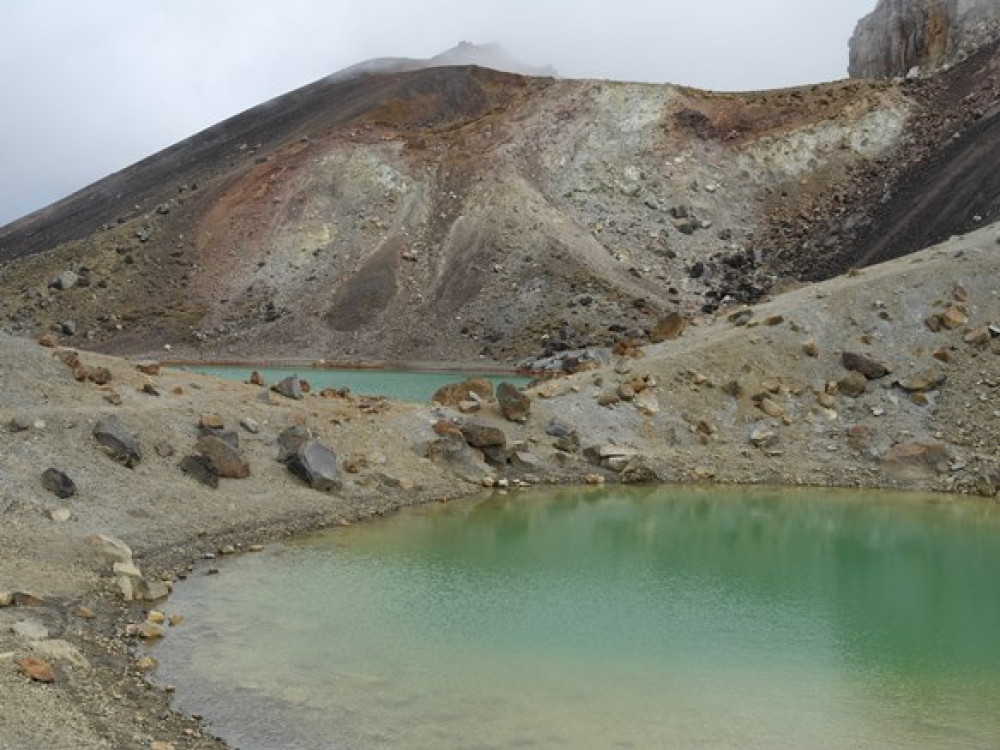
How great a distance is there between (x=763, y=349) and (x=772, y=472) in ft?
16.4

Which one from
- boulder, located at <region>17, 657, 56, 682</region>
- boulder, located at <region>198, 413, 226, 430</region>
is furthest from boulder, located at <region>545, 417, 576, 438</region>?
boulder, located at <region>17, 657, 56, 682</region>

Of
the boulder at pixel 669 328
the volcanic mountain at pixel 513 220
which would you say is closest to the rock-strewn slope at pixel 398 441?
the boulder at pixel 669 328

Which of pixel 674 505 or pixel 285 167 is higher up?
pixel 285 167

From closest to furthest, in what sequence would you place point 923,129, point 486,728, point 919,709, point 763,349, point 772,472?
point 486,728, point 919,709, point 772,472, point 763,349, point 923,129

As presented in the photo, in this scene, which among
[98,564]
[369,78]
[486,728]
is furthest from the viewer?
[369,78]

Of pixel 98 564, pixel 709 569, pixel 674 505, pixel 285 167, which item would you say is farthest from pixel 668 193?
pixel 98 564

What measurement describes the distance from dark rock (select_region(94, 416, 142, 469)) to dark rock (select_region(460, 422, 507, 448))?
9169mm

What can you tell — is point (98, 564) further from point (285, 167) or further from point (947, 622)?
point (285, 167)

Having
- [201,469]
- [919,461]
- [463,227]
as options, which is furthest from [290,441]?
[463,227]

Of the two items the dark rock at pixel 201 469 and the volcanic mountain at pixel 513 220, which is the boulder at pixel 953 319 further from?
the volcanic mountain at pixel 513 220

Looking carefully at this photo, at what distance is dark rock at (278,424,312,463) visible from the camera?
25.6 metres

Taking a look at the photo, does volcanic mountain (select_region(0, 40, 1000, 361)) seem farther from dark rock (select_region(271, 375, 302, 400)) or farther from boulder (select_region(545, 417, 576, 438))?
dark rock (select_region(271, 375, 302, 400))

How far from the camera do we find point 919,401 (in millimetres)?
31891

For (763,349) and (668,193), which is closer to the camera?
(763,349)
